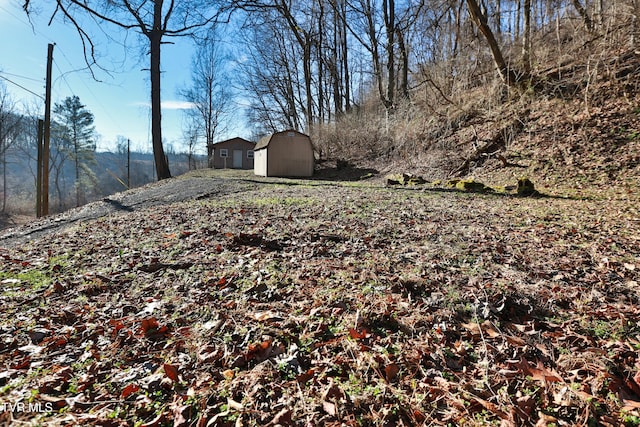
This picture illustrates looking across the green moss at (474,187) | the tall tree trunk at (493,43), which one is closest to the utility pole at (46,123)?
the green moss at (474,187)

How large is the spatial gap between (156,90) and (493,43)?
1317 centimetres

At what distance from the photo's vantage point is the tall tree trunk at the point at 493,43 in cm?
948

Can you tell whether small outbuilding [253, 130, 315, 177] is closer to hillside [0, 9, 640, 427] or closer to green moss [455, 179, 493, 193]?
green moss [455, 179, 493, 193]

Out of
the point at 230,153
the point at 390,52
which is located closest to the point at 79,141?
the point at 230,153

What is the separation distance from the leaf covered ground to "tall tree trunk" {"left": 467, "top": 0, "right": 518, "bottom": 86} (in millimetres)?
8161

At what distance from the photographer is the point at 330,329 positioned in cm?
208

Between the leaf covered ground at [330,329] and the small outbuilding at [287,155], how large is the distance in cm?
1400

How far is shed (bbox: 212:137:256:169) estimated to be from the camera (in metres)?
31.8

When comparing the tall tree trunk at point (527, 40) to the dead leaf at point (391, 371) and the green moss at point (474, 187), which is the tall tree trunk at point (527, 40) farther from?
the dead leaf at point (391, 371)

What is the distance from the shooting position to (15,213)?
101 ft

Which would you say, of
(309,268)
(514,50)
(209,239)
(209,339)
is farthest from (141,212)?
(514,50)

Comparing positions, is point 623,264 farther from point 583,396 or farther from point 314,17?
point 314,17

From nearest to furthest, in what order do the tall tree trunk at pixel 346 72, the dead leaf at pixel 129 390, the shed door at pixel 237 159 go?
the dead leaf at pixel 129 390 → the tall tree trunk at pixel 346 72 → the shed door at pixel 237 159

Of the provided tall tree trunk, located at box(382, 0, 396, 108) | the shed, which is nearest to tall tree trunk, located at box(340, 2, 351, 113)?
tall tree trunk, located at box(382, 0, 396, 108)
